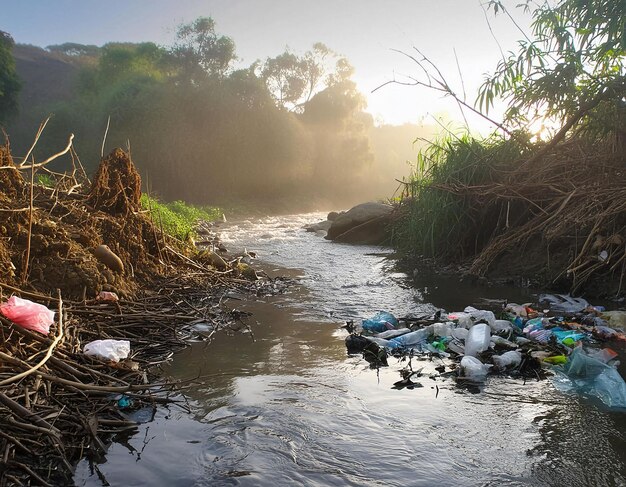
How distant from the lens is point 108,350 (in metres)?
3.16

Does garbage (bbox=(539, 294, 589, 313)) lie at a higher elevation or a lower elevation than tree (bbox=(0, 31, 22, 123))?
lower

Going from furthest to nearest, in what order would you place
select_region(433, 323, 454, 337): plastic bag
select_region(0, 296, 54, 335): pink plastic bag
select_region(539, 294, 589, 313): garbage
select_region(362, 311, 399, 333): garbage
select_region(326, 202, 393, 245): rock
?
select_region(326, 202, 393, 245): rock
select_region(539, 294, 589, 313): garbage
select_region(362, 311, 399, 333): garbage
select_region(433, 323, 454, 337): plastic bag
select_region(0, 296, 54, 335): pink plastic bag

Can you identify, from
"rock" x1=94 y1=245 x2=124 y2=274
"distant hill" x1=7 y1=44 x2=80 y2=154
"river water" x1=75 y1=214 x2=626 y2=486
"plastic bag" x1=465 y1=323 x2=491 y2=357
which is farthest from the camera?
"distant hill" x1=7 y1=44 x2=80 y2=154

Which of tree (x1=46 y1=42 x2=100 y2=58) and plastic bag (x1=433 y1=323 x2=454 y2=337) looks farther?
tree (x1=46 y1=42 x2=100 y2=58)

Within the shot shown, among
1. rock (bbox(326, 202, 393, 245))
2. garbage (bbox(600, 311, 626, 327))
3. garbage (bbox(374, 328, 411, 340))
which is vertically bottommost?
garbage (bbox(374, 328, 411, 340))

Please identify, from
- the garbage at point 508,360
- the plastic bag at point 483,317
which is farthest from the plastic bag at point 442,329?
the garbage at point 508,360

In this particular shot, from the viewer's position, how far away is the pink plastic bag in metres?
2.89

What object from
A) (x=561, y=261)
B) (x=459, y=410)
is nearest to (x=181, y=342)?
(x=459, y=410)

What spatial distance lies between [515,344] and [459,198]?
14.5 ft

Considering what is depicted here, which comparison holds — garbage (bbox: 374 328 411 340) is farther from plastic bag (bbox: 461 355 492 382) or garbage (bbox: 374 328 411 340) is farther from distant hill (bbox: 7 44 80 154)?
distant hill (bbox: 7 44 80 154)

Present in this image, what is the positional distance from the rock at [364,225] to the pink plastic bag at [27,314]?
9.10 meters

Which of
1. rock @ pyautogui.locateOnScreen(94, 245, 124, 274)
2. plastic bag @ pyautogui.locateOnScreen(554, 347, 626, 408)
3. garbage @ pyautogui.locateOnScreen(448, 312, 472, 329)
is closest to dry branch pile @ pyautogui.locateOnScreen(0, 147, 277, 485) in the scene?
rock @ pyautogui.locateOnScreen(94, 245, 124, 274)

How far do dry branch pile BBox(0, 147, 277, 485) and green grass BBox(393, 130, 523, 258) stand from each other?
127 inches

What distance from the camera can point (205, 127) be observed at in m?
29.0
